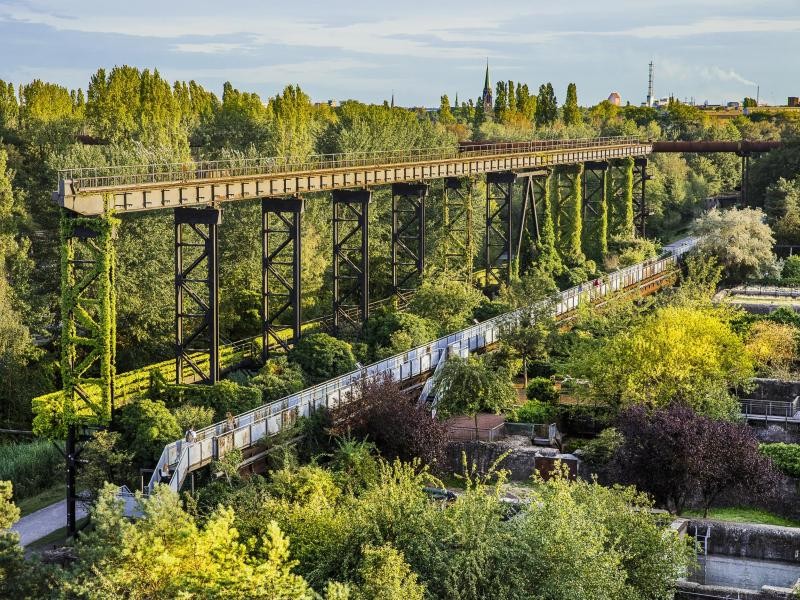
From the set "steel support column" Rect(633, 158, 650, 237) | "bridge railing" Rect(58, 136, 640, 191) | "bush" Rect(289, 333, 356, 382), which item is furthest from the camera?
"steel support column" Rect(633, 158, 650, 237)

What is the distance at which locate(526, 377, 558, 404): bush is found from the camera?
4059 cm

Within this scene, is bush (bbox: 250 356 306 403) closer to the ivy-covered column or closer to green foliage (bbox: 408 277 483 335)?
the ivy-covered column

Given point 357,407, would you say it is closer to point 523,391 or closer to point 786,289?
point 523,391

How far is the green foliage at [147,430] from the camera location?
30250 millimetres

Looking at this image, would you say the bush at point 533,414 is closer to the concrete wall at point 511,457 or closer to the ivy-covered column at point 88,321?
the concrete wall at point 511,457

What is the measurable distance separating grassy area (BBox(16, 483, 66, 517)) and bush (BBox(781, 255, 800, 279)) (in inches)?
1729

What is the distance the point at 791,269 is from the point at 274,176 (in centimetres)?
3553

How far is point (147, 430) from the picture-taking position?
3036 cm

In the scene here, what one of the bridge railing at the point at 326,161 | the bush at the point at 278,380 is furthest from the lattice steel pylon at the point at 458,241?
the bush at the point at 278,380

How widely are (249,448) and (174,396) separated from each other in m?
5.67

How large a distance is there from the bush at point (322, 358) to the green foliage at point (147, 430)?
8.46 meters

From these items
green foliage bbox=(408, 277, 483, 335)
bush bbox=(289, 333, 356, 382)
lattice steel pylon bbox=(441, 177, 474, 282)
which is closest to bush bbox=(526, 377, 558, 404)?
bush bbox=(289, 333, 356, 382)

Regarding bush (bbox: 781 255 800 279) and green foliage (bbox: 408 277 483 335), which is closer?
green foliage (bbox: 408 277 483 335)

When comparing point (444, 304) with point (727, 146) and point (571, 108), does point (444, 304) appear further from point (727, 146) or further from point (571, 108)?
point (571, 108)
